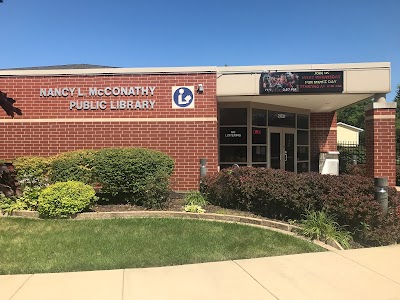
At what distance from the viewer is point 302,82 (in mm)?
12859

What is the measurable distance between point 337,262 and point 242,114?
32.4 feet

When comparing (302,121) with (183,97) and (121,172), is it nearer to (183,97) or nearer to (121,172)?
(183,97)

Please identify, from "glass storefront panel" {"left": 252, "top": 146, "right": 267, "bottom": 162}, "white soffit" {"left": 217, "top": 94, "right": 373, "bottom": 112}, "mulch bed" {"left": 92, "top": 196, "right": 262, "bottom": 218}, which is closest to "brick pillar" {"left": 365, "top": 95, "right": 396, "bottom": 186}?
"white soffit" {"left": 217, "top": 94, "right": 373, "bottom": 112}

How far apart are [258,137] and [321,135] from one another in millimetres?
4770

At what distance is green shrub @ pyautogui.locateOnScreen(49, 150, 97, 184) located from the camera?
9.77 m

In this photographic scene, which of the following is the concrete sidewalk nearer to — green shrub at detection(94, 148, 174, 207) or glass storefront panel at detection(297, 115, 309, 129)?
green shrub at detection(94, 148, 174, 207)

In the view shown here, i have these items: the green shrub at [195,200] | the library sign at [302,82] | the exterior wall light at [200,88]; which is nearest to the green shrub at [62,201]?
the green shrub at [195,200]

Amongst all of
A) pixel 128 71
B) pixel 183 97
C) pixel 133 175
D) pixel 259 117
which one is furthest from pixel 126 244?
pixel 259 117

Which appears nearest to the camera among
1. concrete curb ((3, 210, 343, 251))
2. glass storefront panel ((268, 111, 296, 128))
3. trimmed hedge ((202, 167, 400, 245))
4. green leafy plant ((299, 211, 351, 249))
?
green leafy plant ((299, 211, 351, 249))

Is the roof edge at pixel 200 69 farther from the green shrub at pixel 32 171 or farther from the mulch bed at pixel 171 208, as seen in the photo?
the mulch bed at pixel 171 208

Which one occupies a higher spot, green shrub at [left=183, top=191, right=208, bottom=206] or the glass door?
the glass door

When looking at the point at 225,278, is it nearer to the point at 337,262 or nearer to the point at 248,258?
the point at 248,258

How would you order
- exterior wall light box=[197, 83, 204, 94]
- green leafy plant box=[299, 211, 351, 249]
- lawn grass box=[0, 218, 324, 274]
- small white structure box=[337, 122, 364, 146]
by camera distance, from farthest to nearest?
small white structure box=[337, 122, 364, 146]
exterior wall light box=[197, 83, 204, 94]
green leafy plant box=[299, 211, 351, 249]
lawn grass box=[0, 218, 324, 274]

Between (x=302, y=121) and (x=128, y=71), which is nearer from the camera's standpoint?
(x=128, y=71)
